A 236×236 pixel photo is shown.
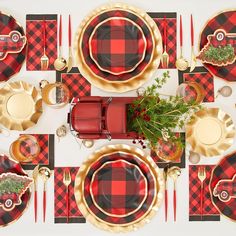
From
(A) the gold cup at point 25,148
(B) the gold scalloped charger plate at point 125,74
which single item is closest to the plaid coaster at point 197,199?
(B) the gold scalloped charger plate at point 125,74

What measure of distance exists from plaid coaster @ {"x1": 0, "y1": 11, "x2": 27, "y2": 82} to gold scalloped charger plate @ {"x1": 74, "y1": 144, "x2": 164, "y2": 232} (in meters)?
0.56

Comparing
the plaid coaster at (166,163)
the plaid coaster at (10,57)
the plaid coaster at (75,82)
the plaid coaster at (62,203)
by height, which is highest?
the plaid coaster at (10,57)

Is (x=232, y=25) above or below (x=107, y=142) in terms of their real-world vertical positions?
above

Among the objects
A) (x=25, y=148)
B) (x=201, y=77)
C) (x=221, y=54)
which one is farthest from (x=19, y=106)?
(x=221, y=54)

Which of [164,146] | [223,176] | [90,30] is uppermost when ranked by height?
[90,30]

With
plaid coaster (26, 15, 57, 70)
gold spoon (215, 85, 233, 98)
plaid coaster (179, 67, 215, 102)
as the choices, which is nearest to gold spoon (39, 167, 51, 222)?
plaid coaster (26, 15, 57, 70)

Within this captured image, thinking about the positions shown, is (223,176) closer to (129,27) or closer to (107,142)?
(107,142)

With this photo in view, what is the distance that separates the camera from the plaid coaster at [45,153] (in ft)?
6.07

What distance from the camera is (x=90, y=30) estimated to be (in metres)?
1.86

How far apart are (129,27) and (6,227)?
1.11m

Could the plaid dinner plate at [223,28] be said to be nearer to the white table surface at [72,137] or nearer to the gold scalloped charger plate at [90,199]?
the white table surface at [72,137]

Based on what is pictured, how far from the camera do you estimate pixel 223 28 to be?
1.85 metres

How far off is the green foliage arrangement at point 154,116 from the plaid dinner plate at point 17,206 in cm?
57

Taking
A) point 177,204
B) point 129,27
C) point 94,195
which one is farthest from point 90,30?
point 177,204
